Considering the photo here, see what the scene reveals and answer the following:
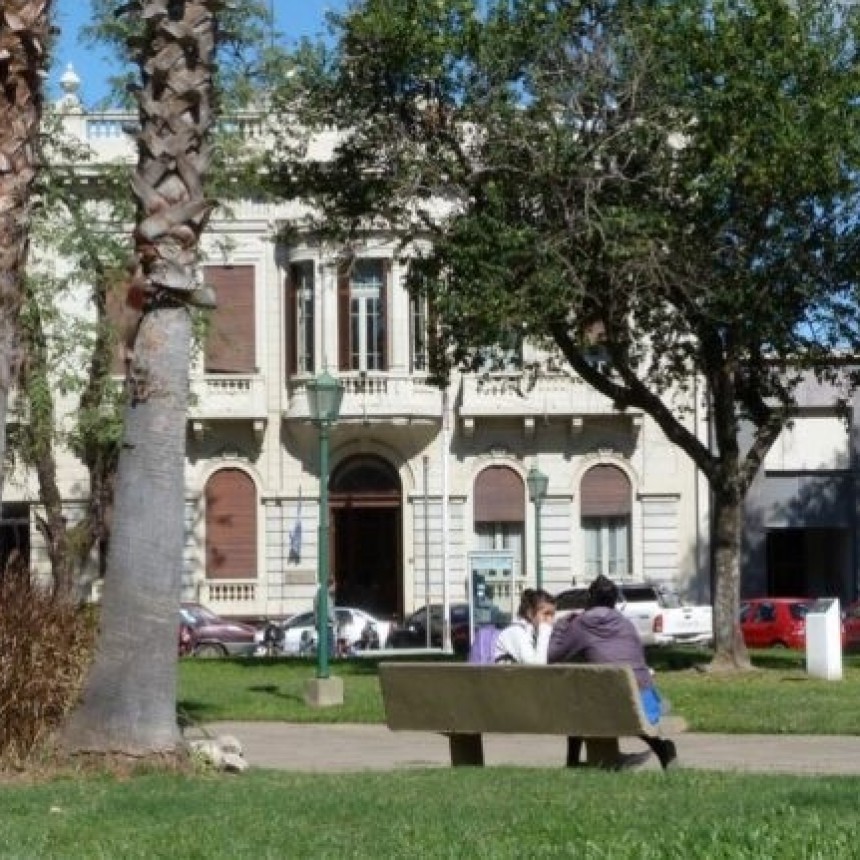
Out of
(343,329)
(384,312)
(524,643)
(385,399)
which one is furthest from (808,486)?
(524,643)

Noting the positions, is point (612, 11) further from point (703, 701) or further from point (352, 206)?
point (703, 701)

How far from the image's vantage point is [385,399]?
5056 cm

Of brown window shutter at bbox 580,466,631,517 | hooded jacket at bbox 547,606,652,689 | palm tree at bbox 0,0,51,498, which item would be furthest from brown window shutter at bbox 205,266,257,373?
palm tree at bbox 0,0,51,498

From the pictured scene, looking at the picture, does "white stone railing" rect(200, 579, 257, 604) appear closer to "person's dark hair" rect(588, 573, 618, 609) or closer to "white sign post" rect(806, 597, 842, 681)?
"white sign post" rect(806, 597, 842, 681)

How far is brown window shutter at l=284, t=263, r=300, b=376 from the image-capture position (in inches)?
2016

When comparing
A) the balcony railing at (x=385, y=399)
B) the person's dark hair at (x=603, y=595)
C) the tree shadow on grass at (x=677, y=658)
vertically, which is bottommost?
the tree shadow on grass at (x=677, y=658)

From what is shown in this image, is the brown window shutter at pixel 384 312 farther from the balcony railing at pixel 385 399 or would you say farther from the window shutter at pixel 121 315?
the window shutter at pixel 121 315

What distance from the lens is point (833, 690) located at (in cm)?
2438

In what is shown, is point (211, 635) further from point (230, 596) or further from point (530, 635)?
point (530, 635)

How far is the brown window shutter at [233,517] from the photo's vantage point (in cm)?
5128

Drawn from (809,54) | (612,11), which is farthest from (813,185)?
(612,11)

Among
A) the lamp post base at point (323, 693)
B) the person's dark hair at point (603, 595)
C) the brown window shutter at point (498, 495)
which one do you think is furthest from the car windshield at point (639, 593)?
the person's dark hair at point (603, 595)

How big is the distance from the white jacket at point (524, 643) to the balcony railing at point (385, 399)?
33.4 m

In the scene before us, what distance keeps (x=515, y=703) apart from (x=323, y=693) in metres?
10.2
